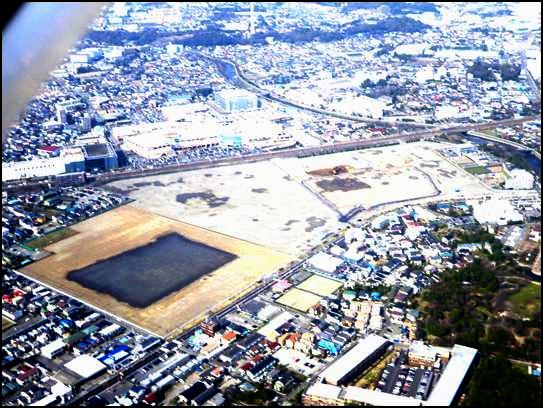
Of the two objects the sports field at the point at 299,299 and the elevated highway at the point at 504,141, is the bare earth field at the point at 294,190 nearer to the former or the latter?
the sports field at the point at 299,299

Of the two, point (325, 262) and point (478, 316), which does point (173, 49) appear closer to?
point (325, 262)

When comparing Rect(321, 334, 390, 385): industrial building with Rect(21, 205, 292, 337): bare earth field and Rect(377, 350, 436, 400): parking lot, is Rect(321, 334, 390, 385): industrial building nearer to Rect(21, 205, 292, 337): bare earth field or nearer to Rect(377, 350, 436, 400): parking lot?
Rect(377, 350, 436, 400): parking lot

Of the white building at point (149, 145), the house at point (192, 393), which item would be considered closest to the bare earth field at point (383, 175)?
the white building at point (149, 145)

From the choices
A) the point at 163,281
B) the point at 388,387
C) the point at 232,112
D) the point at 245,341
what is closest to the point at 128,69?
the point at 232,112

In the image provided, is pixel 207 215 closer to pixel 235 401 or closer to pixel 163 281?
pixel 163 281

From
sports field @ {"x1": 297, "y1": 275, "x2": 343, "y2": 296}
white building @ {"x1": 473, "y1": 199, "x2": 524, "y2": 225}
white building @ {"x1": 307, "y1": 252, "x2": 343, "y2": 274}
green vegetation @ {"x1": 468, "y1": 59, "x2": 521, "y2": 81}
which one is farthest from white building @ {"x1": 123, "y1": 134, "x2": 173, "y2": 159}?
green vegetation @ {"x1": 468, "y1": 59, "x2": 521, "y2": 81}
